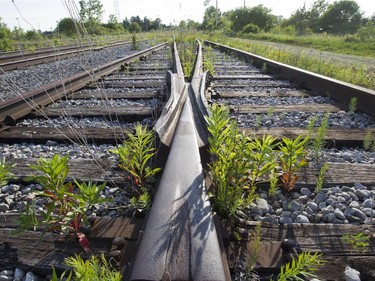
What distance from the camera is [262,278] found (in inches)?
45.8

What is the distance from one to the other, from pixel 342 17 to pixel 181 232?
104 meters

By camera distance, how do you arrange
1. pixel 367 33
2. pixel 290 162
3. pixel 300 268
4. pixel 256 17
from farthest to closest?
pixel 256 17 < pixel 367 33 < pixel 290 162 < pixel 300 268

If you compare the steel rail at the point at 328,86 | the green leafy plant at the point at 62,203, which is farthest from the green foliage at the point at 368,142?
the green leafy plant at the point at 62,203

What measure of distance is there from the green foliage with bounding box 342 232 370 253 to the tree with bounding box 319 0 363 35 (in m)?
96.8

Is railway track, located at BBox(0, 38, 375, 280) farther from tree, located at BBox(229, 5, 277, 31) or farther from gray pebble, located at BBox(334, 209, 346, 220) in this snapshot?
tree, located at BBox(229, 5, 277, 31)

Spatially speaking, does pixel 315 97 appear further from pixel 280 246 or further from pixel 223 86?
pixel 280 246

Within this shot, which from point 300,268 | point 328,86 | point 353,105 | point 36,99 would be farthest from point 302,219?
point 36,99

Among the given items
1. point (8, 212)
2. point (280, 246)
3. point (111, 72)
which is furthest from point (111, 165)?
point (111, 72)

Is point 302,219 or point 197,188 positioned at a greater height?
point 197,188

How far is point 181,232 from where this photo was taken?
1.11 metres

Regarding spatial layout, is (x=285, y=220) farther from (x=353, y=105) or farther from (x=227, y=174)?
(x=353, y=105)

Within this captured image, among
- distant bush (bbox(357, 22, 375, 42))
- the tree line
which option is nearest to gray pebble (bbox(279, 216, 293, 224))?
distant bush (bbox(357, 22, 375, 42))

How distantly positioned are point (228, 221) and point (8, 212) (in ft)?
4.26

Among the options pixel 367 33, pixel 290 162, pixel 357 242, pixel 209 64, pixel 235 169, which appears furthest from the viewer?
pixel 367 33
